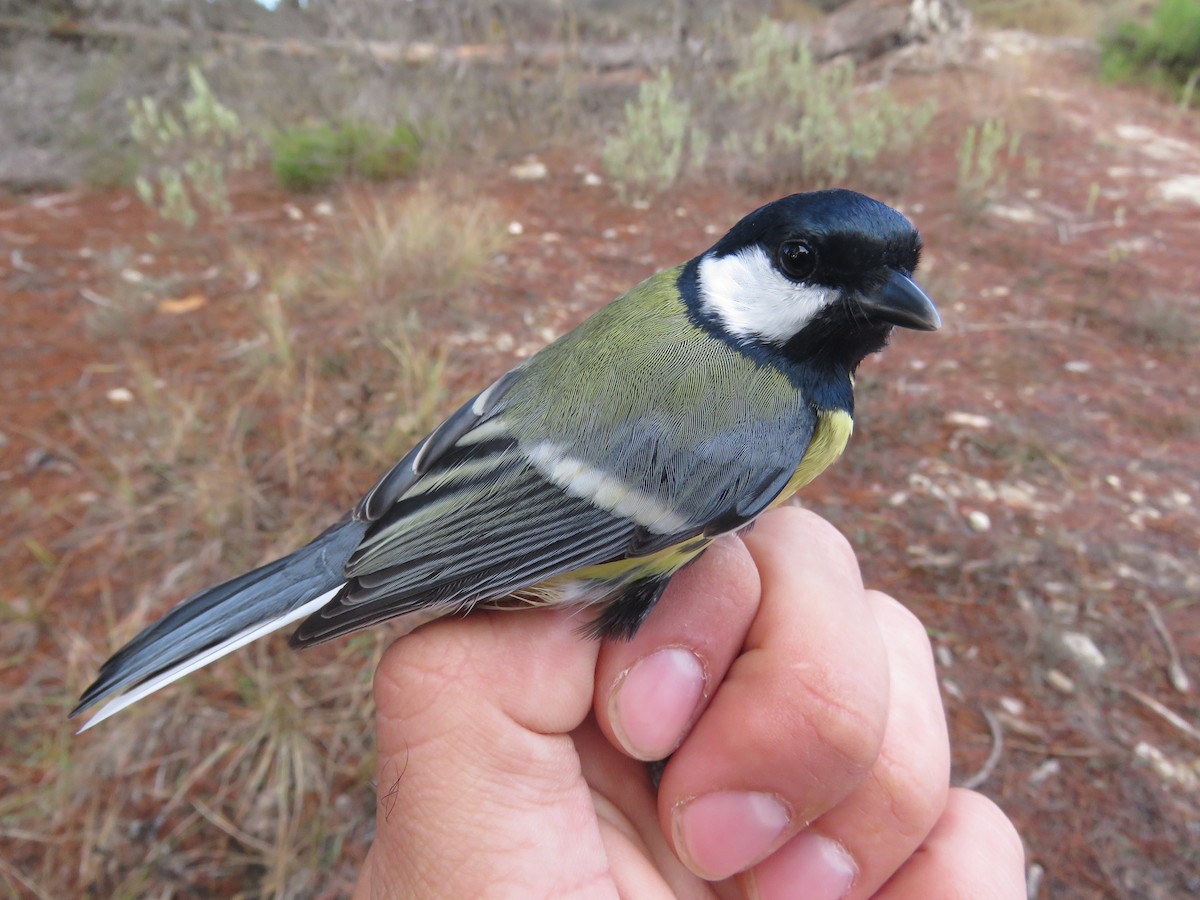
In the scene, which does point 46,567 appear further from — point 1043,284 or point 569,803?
point 1043,284

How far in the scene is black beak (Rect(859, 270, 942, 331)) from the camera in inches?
45.3

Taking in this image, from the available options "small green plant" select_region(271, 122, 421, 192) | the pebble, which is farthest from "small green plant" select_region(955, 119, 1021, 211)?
"small green plant" select_region(271, 122, 421, 192)

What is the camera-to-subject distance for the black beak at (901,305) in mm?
1149

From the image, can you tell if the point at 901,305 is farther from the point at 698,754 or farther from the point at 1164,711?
the point at 1164,711

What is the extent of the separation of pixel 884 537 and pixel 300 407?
2.07 m

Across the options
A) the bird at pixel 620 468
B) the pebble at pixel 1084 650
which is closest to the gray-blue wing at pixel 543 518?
the bird at pixel 620 468

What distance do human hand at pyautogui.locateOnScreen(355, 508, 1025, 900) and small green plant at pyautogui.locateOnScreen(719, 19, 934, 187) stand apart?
12.9 ft

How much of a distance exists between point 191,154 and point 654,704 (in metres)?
5.54

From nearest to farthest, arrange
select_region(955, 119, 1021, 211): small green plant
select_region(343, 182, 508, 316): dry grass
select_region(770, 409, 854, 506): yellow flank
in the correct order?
select_region(770, 409, 854, 506): yellow flank, select_region(343, 182, 508, 316): dry grass, select_region(955, 119, 1021, 211): small green plant

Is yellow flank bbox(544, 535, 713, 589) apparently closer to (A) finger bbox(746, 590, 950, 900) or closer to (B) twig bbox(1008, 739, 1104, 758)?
(A) finger bbox(746, 590, 950, 900)

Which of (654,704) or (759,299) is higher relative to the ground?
(759,299)

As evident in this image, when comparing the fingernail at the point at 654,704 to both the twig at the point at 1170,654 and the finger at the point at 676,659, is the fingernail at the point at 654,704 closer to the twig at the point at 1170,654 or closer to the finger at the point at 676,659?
the finger at the point at 676,659

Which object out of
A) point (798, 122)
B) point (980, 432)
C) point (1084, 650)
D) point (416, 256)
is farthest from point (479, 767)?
point (798, 122)

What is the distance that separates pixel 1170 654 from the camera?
1.88 m
